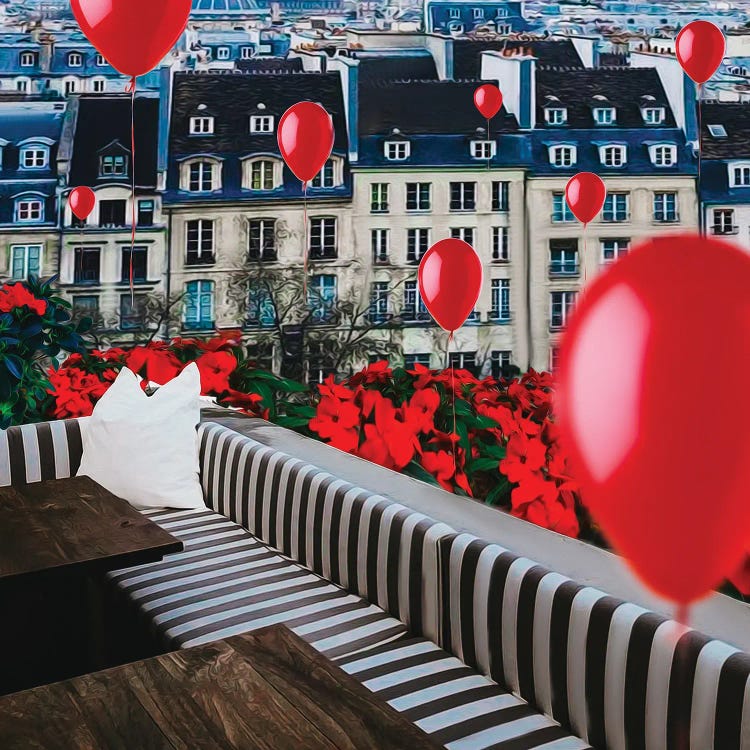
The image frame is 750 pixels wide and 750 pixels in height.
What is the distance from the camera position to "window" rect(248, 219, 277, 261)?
5.06 m

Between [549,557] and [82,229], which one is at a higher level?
[82,229]

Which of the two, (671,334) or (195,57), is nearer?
(671,334)

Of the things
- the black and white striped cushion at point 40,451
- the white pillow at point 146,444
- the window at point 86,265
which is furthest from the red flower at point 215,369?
the window at point 86,265

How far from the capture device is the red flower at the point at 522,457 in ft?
6.10

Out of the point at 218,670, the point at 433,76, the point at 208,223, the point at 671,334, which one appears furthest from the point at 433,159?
the point at 671,334

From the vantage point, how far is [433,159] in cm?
532

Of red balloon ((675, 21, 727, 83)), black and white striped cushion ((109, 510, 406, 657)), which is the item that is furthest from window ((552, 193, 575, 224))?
black and white striped cushion ((109, 510, 406, 657))

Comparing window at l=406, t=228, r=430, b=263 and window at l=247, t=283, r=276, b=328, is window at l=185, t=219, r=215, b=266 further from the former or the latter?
window at l=406, t=228, r=430, b=263

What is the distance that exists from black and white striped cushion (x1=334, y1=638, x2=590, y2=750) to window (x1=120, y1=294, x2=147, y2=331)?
341 cm

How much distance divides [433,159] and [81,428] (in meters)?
3.14

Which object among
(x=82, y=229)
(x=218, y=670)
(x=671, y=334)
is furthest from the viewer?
(x=82, y=229)

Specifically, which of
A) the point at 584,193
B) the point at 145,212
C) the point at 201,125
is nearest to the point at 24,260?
the point at 145,212

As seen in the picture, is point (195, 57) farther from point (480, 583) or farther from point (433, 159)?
point (480, 583)

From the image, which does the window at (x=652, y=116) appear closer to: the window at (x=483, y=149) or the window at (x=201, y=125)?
the window at (x=483, y=149)
